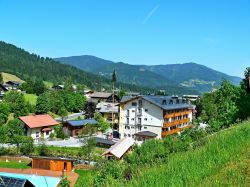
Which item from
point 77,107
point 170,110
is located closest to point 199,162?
point 170,110

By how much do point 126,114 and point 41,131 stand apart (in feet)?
45.0

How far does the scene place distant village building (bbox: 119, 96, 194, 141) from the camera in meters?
52.2

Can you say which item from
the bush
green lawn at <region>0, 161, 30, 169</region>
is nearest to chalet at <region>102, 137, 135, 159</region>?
green lawn at <region>0, 161, 30, 169</region>

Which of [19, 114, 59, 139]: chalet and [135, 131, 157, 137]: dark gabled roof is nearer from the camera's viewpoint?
[135, 131, 157, 137]: dark gabled roof

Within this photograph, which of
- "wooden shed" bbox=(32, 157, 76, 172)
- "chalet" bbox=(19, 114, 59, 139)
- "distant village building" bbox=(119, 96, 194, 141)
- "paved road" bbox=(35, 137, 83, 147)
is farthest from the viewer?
"chalet" bbox=(19, 114, 59, 139)

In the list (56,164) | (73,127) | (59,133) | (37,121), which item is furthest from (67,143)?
(56,164)

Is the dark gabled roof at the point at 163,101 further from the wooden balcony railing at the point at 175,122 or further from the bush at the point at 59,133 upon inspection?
the bush at the point at 59,133

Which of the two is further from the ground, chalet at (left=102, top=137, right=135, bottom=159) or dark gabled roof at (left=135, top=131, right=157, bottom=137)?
dark gabled roof at (left=135, top=131, right=157, bottom=137)

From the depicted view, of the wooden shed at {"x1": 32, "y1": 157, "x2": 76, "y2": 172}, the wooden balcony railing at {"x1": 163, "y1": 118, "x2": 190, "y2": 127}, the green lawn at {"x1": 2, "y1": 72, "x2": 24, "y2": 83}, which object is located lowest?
the wooden shed at {"x1": 32, "y1": 157, "x2": 76, "y2": 172}

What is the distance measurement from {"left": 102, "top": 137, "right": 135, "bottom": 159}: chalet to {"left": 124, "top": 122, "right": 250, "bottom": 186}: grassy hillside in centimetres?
3081

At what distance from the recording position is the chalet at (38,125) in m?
54.4

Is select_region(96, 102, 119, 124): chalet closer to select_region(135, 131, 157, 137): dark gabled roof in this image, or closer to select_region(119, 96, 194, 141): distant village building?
select_region(119, 96, 194, 141): distant village building

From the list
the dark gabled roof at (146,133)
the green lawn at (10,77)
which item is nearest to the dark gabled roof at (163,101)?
the dark gabled roof at (146,133)

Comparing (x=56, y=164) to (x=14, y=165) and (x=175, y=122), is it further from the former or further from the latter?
(x=175, y=122)
